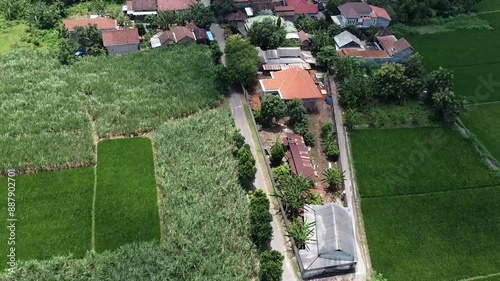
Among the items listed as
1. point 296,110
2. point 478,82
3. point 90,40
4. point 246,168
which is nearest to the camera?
point 246,168

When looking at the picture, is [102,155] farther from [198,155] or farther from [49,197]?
[198,155]

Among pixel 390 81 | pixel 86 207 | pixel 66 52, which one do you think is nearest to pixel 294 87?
pixel 390 81

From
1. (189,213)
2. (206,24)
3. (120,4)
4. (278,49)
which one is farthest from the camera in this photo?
(120,4)

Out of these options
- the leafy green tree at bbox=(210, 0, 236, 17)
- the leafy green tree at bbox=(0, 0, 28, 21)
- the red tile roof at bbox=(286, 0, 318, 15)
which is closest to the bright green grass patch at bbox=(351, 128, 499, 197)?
the red tile roof at bbox=(286, 0, 318, 15)

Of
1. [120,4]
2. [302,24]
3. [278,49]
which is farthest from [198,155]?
[120,4]

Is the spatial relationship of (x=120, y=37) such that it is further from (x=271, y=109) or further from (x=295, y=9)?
(x=295, y=9)

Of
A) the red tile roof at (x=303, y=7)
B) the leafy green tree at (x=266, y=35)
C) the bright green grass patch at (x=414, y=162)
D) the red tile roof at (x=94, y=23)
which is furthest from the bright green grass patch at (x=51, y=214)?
the red tile roof at (x=303, y=7)
